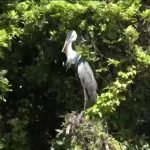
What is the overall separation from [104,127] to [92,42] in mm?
771

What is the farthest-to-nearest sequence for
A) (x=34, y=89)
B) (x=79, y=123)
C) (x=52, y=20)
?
(x=34, y=89)
(x=52, y=20)
(x=79, y=123)

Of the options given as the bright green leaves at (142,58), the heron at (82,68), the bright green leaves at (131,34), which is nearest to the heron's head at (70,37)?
the heron at (82,68)

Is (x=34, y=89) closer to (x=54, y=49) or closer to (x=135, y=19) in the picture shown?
(x=54, y=49)

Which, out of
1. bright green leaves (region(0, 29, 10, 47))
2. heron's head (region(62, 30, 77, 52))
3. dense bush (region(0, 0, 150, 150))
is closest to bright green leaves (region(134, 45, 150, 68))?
dense bush (region(0, 0, 150, 150))

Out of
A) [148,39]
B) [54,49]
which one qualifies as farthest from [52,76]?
[148,39]

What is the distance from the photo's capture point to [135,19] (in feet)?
16.1

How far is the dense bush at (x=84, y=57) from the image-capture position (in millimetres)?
4738

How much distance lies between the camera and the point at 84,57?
4742mm

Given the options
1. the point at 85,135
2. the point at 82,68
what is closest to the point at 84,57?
the point at 82,68

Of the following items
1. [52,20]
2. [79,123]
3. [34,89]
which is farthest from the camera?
[34,89]

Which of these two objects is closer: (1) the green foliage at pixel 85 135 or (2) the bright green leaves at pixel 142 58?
(1) the green foliage at pixel 85 135

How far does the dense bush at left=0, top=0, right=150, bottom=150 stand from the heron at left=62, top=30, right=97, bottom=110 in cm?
6

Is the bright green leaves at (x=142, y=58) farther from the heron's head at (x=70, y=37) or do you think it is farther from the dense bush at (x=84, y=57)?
the heron's head at (x=70, y=37)

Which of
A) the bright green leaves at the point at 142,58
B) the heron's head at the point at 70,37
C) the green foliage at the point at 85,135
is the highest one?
the heron's head at the point at 70,37
